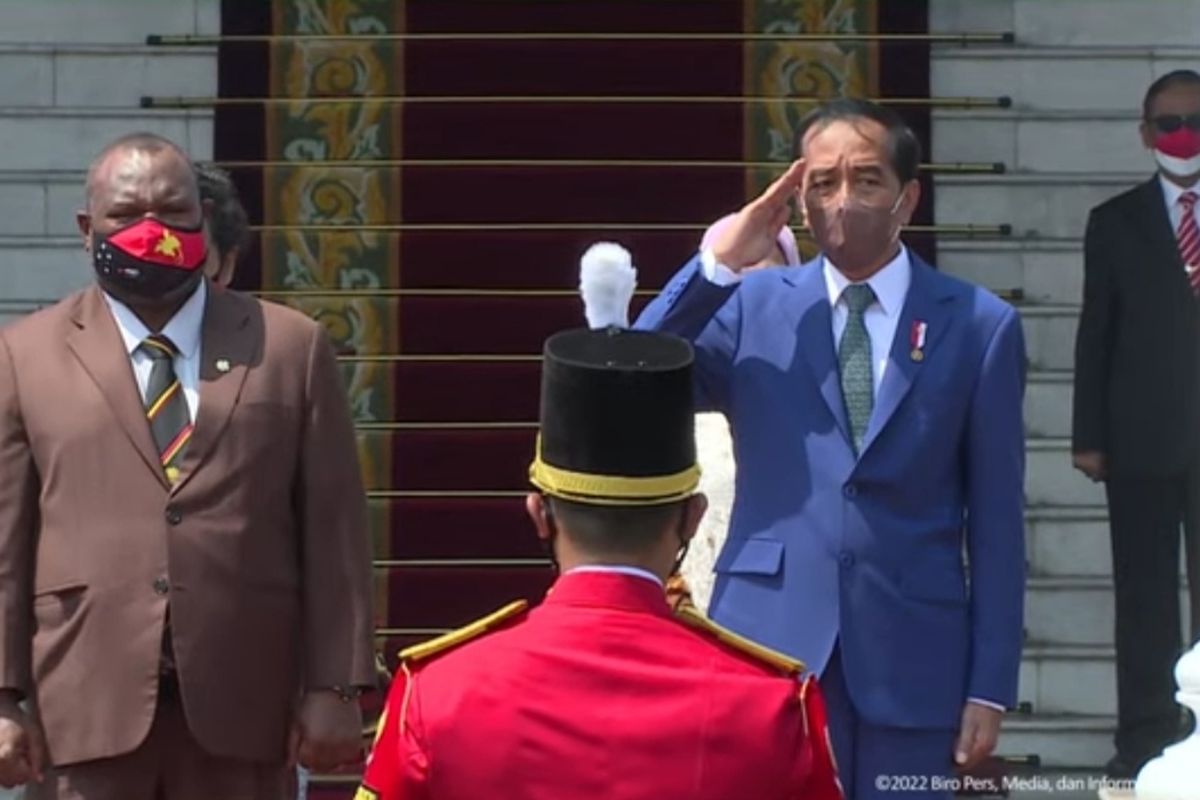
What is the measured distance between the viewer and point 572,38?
970 centimetres

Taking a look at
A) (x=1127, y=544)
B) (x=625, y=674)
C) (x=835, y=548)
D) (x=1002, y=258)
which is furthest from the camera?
(x=1002, y=258)

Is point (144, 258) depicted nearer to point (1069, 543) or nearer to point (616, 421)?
point (616, 421)

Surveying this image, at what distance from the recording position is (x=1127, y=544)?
873cm

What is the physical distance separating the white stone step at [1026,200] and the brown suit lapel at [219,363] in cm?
443

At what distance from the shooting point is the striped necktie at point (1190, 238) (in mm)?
8867

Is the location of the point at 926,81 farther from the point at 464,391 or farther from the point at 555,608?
the point at 555,608

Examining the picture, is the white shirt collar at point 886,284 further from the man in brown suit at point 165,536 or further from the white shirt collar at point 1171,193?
the white shirt collar at point 1171,193

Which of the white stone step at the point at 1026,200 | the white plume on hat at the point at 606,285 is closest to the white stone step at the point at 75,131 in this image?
the white stone step at the point at 1026,200

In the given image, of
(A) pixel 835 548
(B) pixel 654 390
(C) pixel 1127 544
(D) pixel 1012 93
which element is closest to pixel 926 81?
(D) pixel 1012 93

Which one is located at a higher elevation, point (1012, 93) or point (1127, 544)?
point (1012, 93)

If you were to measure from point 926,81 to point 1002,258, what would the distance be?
1.93 ft

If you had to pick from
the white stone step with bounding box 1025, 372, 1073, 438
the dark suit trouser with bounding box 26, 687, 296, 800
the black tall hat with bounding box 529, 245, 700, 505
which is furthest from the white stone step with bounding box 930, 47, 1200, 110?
the black tall hat with bounding box 529, 245, 700, 505

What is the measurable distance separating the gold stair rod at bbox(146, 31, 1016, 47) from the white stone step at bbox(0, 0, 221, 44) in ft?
0.18

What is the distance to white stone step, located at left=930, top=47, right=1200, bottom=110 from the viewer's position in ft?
31.2
